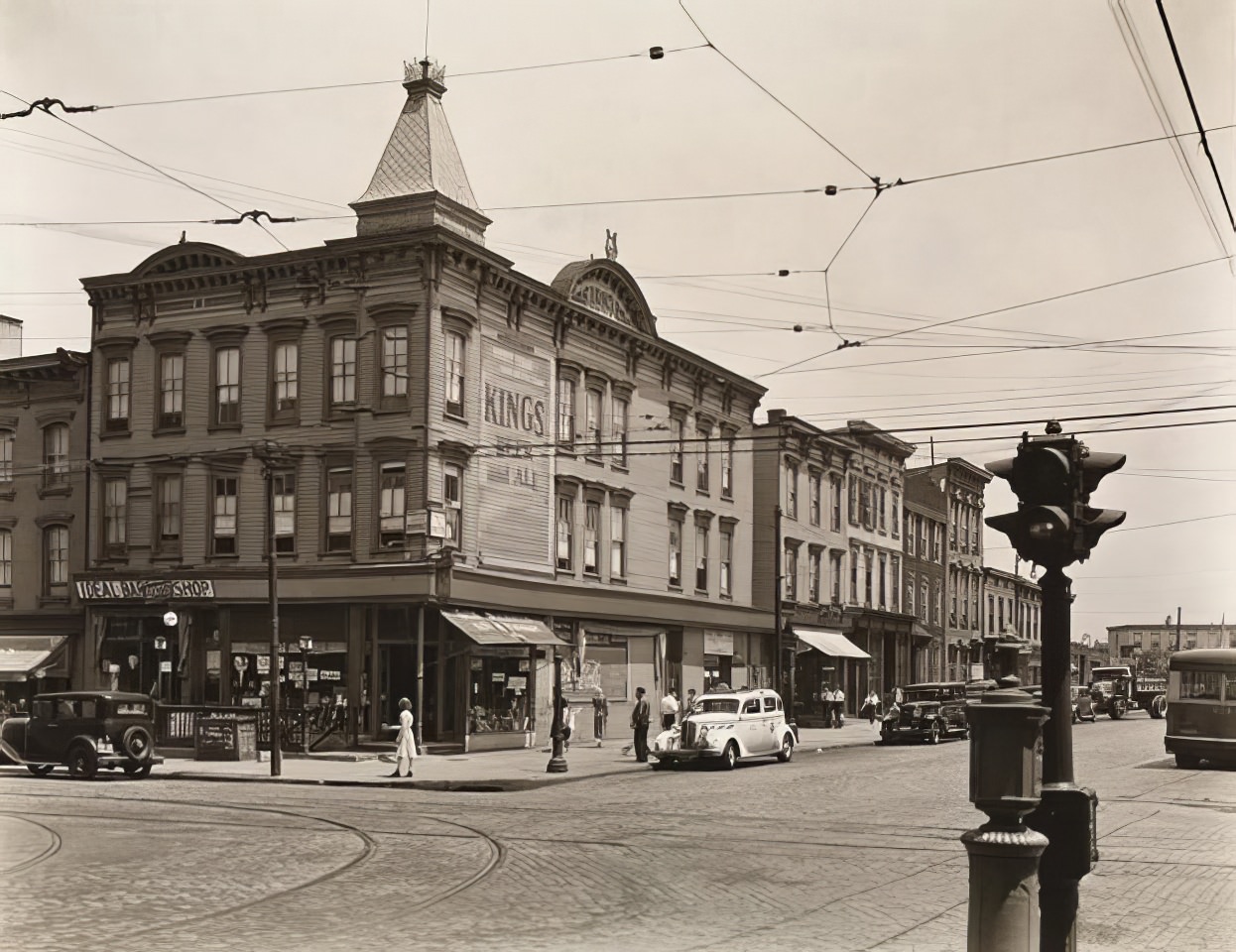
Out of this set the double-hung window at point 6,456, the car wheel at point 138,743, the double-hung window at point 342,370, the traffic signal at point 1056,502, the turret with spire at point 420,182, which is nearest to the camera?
the traffic signal at point 1056,502

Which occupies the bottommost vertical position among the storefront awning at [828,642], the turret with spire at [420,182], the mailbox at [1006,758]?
the storefront awning at [828,642]

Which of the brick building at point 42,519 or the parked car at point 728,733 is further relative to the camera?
the brick building at point 42,519

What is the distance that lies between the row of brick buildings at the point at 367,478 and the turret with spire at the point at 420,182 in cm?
9

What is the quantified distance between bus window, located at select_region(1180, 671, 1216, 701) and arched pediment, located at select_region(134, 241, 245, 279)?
24.6 meters

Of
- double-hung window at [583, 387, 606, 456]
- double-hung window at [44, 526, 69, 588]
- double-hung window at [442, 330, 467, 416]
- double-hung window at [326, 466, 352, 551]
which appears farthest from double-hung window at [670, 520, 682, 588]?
double-hung window at [44, 526, 69, 588]

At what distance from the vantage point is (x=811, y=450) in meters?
55.6

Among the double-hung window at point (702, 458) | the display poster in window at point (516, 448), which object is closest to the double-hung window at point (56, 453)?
the display poster in window at point (516, 448)

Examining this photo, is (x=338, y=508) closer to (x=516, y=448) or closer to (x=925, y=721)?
(x=516, y=448)

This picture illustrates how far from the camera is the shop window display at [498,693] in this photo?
36.1 m

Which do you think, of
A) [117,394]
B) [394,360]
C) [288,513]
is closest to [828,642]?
[288,513]

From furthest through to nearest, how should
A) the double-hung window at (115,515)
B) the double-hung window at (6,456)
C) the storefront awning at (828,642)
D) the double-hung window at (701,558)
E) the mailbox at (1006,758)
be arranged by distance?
1. the storefront awning at (828,642)
2. the double-hung window at (701,558)
3. the double-hung window at (6,456)
4. the double-hung window at (115,515)
5. the mailbox at (1006,758)

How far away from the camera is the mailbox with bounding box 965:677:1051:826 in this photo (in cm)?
746

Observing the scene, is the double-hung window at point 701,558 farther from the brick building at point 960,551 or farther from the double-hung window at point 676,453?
the brick building at point 960,551

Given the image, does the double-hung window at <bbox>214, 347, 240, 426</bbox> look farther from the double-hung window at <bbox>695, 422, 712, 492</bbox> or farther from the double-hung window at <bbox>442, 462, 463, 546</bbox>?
the double-hung window at <bbox>695, 422, 712, 492</bbox>
